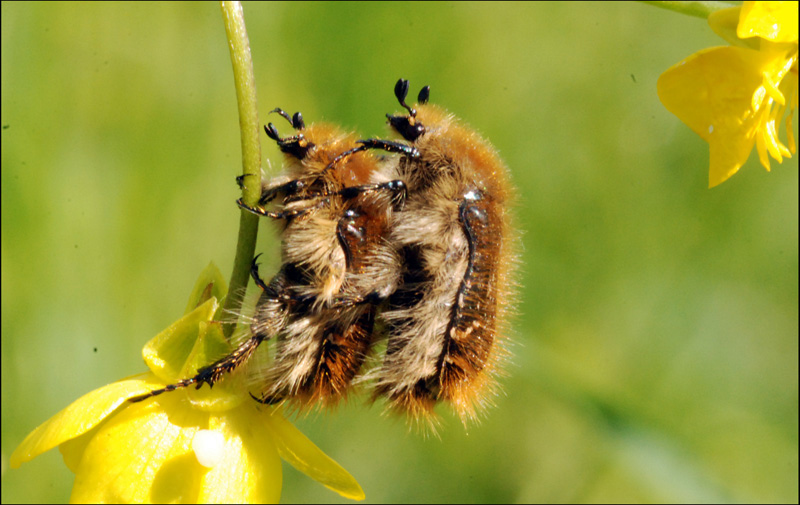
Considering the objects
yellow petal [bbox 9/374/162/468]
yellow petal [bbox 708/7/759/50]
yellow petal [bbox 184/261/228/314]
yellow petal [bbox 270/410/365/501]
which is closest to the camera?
yellow petal [bbox 9/374/162/468]

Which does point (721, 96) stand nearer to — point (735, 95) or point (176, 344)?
point (735, 95)

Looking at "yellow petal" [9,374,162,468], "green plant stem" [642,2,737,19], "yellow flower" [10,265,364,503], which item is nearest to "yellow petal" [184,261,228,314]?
"yellow flower" [10,265,364,503]

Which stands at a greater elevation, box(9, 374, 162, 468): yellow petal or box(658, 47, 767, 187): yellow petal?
box(658, 47, 767, 187): yellow petal

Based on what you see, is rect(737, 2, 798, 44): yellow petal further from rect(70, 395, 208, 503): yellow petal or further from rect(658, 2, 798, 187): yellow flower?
rect(70, 395, 208, 503): yellow petal

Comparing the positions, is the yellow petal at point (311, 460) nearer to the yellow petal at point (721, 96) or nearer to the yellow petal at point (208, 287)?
the yellow petal at point (208, 287)

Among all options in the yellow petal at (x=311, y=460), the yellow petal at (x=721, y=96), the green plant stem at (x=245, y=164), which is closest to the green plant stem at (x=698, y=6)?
the yellow petal at (x=721, y=96)

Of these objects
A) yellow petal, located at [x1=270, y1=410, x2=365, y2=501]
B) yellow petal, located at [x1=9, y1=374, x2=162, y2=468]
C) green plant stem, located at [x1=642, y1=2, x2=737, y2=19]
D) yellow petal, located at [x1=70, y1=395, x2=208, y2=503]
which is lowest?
yellow petal, located at [x1=270, y1=410, x2=365, y2=501]

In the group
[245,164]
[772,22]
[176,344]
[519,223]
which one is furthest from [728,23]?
[176,344]
